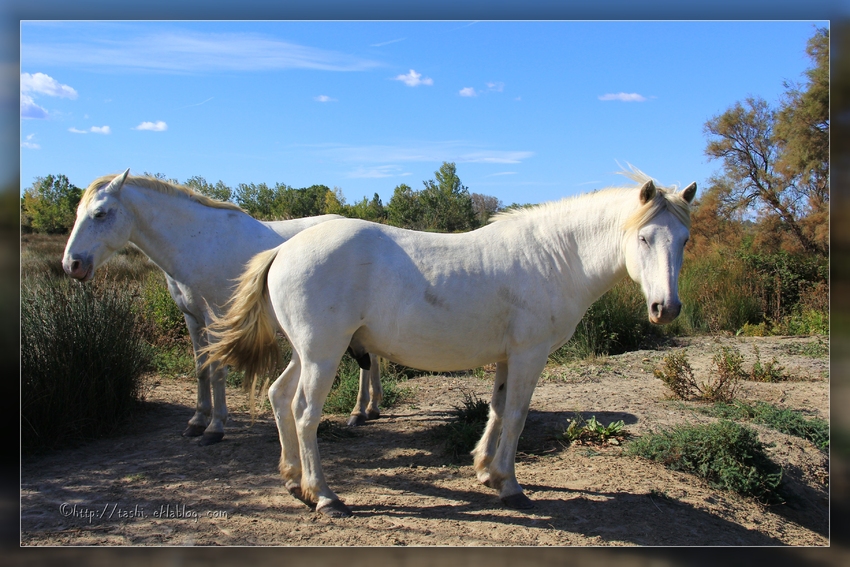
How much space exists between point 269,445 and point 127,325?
2137mm

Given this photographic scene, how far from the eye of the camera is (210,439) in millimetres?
5227

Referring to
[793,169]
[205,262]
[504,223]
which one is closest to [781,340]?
[793,169]

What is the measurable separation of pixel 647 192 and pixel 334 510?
2.87 m

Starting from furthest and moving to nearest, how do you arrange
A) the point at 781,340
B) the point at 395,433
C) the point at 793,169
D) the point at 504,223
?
the point at 793,169 < the point at 781,340 < the point at 395,433 < the point at 504,223

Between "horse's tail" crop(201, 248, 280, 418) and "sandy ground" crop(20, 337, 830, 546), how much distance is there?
102cm

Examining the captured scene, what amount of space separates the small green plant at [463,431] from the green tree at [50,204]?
1179 centimetres

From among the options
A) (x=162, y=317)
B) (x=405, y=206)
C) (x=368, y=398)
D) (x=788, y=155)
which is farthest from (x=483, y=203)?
(x=368, y=398)

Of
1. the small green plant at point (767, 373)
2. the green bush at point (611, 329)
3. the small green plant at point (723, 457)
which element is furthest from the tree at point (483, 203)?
the small green plant at point (723, 457)

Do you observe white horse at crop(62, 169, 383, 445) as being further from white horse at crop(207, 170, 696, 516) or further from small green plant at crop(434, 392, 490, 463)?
small green plant at crop(434, 392, 490, 463)

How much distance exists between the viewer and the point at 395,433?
5570mm

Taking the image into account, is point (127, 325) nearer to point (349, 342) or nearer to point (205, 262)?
point (205, 262)

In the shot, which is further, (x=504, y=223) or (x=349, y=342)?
(x=504, y=223)

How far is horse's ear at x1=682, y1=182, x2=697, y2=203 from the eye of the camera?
11.7 feet

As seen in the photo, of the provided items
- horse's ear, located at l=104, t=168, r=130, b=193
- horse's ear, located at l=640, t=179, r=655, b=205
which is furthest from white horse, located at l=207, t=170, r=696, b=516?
horse's ear, located at l=104, t=168, r=130, b=193
